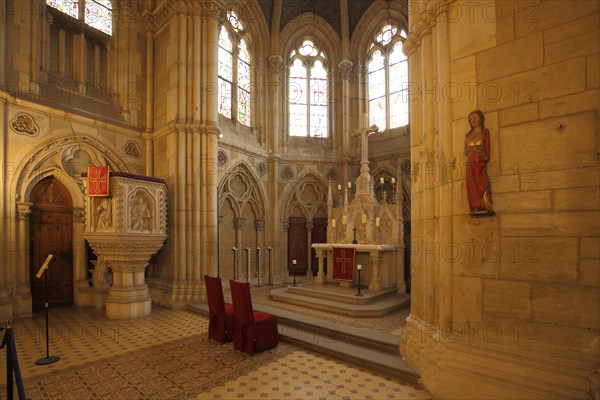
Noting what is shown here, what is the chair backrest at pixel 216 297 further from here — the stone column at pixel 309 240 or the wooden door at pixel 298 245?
the stone column at pixel 309 240

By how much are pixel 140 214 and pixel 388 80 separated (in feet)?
33.4

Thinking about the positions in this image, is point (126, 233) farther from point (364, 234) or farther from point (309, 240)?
point (309, 240)

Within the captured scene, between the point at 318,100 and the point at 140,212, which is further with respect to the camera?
the point at 318,100

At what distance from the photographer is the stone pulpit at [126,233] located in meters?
7.68

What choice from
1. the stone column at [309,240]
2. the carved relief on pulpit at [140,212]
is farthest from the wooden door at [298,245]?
the carved relief on pulpit at [140,212]

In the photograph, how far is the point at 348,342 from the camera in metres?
5.96

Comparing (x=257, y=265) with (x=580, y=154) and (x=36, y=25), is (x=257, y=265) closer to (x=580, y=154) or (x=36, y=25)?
(x=36, y=25)

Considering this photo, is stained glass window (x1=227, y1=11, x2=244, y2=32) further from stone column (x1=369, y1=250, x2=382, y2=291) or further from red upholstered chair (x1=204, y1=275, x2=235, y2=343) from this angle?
red upholstered chair (x1=204, y1=275, x2=235, y2=343)

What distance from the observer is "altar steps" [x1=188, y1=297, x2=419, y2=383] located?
5012 mm

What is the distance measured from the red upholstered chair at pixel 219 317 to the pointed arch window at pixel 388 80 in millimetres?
9510

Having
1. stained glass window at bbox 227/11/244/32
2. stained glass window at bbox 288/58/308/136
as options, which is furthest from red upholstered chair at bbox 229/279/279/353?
stained glass window at bbox 227/11/244/32

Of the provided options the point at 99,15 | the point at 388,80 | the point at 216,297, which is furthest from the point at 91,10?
the point at 388,80

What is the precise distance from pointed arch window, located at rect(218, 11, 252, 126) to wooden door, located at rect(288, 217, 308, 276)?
4.14m

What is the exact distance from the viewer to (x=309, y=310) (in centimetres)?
801
